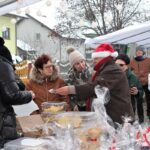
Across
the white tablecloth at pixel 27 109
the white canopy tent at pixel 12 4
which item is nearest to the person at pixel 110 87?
the white tablecloth at pixel 27 109

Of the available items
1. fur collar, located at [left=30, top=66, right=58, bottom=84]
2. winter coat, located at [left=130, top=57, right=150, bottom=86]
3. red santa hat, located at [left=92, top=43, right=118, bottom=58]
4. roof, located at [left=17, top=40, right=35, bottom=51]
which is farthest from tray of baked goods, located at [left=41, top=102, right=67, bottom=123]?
roof, located at [left=17, top=40, right=35, bottom=51]

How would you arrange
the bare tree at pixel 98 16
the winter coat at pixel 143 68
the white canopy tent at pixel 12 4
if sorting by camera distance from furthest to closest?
the bare tree at pixel 98 16, the winter coat at pixel 143 68, the white canopy tent at pixel 12 4

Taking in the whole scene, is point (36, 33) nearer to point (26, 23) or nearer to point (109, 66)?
point (26, 23)

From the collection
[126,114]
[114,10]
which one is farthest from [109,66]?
[114,10]

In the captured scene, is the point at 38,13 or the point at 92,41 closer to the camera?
the point at 38,13

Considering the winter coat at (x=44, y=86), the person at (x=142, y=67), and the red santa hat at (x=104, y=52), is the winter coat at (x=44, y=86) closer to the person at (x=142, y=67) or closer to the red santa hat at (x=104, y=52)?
the red santa hat at (x=104, y=52)

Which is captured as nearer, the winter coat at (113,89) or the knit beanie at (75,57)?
the winter coat at (113,89)

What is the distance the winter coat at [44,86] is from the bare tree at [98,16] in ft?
35.5

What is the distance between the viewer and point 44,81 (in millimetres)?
3307

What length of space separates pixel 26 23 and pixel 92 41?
2647 centimetres

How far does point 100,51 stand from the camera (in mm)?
2955

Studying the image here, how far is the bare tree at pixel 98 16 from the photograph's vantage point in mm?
14531

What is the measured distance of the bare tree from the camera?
47.7 feet

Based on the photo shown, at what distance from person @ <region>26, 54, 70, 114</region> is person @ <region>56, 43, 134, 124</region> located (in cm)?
51
